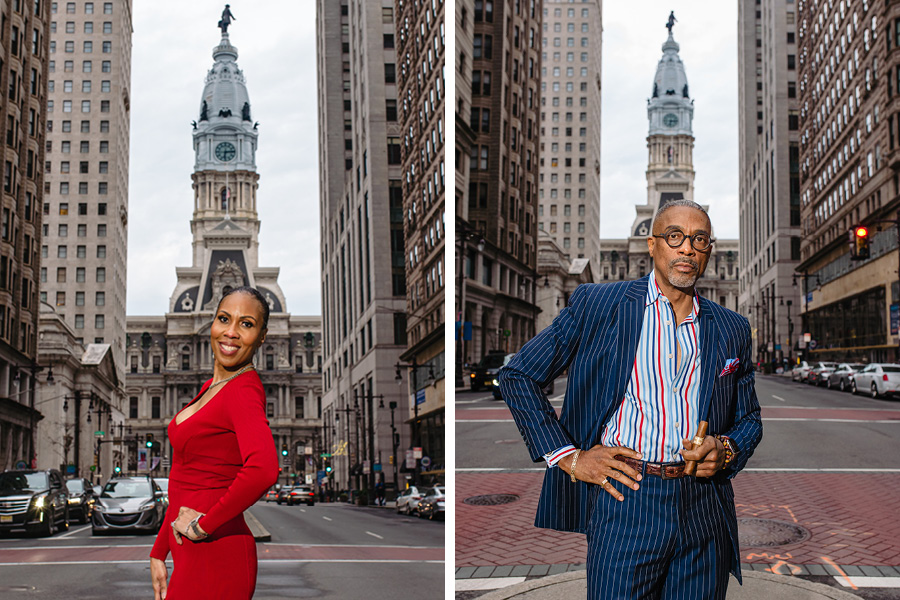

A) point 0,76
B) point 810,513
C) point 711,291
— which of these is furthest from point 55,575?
point 810,513

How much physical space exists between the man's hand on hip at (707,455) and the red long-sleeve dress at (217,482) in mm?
1504

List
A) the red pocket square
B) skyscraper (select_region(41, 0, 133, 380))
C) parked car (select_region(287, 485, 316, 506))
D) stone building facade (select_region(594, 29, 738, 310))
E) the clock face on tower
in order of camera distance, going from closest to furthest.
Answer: the red pocket square, stone building facade (select_region(594, 29, 738, 310)), skyscraper (select_region(41, 0, 133, 380)), parked car (select_region(287, 485, 316, 506)), the clock face on tower

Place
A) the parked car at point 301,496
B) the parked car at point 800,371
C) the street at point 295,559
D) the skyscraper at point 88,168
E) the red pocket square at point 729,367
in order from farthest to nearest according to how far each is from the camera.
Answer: the parked car at point 301,496 < the skyscraper at point 88,168 < the street at point 295,559 < the parked car at point 800,371 < the red pocket square at point 729,367

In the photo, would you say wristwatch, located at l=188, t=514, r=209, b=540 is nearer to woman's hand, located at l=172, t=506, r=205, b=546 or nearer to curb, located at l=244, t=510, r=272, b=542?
woman's hand, located at l=172, t=506, r=205, b=546

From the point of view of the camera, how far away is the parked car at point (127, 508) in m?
7.10

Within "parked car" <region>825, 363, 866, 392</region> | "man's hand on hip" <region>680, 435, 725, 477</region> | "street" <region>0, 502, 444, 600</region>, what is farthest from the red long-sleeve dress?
"parked car" <region>825, 363, 866, 392</region>

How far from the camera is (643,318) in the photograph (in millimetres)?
3297

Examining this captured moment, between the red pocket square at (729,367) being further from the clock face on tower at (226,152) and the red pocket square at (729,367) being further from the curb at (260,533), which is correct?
the clock face on tower at (226,152)

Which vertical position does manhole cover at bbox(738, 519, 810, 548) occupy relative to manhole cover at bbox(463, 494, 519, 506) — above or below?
below

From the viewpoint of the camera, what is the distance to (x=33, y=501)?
6777 mm

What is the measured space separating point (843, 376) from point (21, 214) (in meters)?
6.97

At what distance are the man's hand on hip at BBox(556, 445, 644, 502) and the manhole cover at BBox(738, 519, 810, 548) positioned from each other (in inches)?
128

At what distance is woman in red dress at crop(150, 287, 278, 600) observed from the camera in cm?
297

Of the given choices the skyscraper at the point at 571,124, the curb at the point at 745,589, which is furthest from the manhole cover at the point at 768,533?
the skyscraper at the point at 571,124
